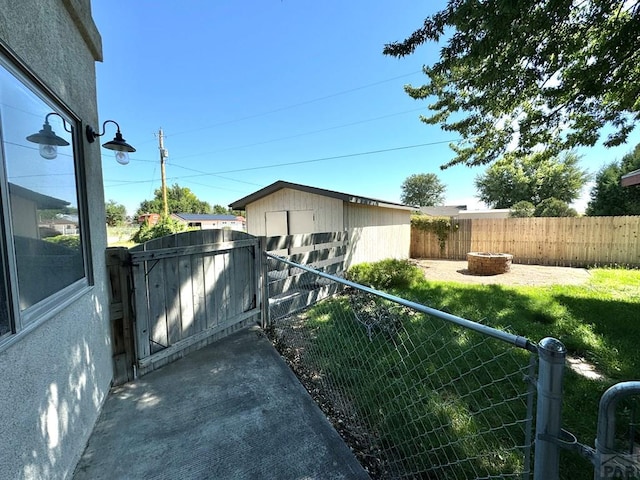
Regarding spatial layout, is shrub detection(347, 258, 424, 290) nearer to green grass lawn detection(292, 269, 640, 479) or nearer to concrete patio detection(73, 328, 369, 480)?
green grass lawn detection(292, 269, 640, 479)

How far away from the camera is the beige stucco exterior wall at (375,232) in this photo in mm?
7597

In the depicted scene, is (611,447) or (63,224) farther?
(63,224)

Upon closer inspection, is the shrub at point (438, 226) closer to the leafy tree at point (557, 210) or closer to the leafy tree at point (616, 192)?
the leafy tree at point (616, 192)

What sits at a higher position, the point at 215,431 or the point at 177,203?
the point at 177,203

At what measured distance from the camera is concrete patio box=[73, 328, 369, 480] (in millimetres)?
1737

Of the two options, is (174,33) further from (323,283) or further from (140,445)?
(140,445)

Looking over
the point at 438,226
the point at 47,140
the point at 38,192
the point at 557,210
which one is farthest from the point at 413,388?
the point at 557,210

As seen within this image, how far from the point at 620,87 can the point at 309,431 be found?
576 centimetres

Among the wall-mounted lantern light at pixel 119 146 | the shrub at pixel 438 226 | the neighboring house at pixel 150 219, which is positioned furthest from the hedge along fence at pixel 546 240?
the neighboring house at pixel 150 219

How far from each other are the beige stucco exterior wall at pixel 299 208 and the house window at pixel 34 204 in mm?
5707

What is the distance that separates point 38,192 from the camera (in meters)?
1.61

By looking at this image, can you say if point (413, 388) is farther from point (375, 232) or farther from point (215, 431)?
point (375, 232)

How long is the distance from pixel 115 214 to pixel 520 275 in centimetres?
4952

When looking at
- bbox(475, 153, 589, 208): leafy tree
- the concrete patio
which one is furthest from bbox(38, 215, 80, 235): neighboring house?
bbox(475, 153, 589, 208): leafy tree
